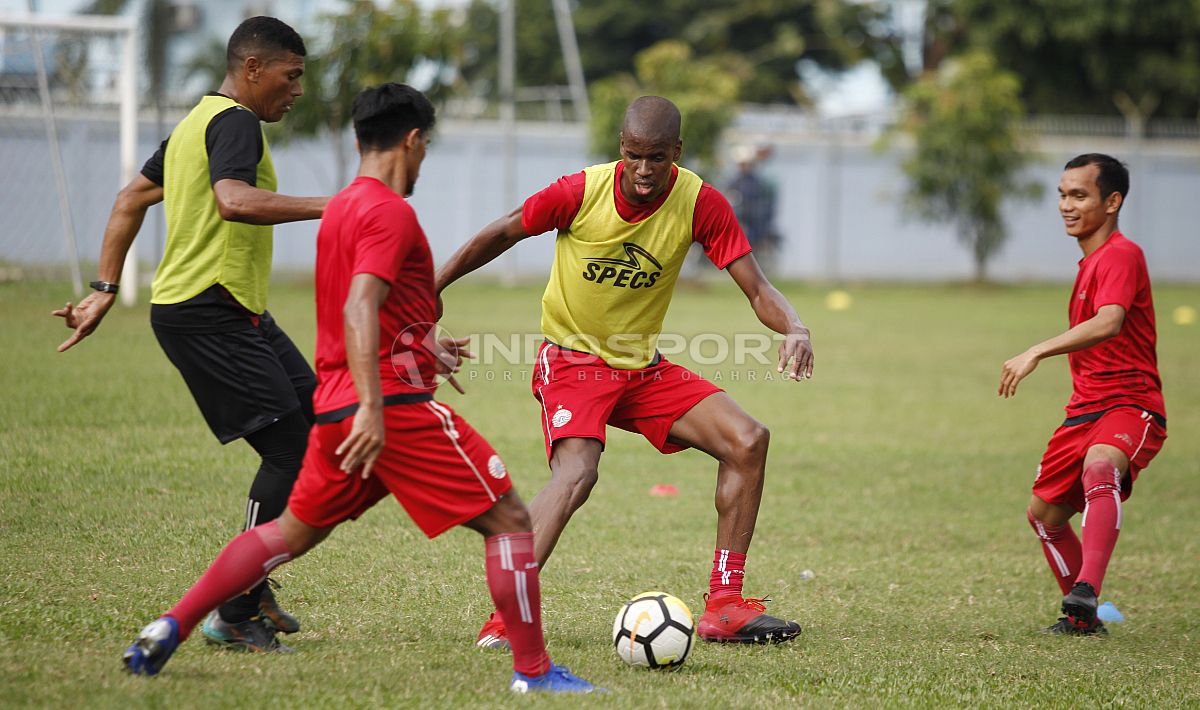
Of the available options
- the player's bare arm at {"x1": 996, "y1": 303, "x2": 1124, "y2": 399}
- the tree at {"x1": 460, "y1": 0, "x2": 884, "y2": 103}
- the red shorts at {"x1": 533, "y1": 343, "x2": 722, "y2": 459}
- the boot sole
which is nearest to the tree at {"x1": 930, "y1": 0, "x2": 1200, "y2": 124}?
the tree at {"x1": 460, "y1": 0, "x2": 884, "y2": 103}

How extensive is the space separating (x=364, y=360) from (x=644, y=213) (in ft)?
6.35

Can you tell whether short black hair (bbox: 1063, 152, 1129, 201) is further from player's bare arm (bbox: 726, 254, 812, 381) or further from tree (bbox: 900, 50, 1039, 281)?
tree (bbox: 900, 50, 1039, 281)

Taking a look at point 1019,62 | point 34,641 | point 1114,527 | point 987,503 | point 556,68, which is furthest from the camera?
point 556,68

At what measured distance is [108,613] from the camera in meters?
5.22

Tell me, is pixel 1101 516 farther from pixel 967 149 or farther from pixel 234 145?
pixel 967 149

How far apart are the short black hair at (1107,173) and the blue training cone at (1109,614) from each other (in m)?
2.10

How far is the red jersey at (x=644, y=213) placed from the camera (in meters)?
5.54

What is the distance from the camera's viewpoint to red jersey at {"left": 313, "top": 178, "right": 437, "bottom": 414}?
13.5 feet

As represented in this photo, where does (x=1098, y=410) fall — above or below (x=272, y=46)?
below

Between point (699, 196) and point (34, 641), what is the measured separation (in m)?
3.30

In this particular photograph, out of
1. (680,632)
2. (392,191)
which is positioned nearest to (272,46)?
(392,191)

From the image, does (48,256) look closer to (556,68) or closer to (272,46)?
(272,46)

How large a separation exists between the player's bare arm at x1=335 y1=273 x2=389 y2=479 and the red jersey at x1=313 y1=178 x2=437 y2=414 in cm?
7

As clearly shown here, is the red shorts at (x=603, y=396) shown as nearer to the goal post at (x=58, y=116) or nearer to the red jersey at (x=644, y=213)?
the red jersey at (x=644, y=213)
